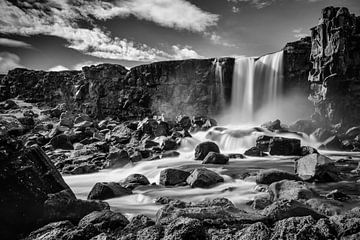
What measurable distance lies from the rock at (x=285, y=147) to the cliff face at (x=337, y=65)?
616 inches

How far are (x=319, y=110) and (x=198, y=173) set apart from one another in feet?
92.3

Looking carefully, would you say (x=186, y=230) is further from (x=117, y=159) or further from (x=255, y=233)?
(x=117, y=159)

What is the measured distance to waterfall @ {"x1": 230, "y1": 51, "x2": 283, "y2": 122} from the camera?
4031cm

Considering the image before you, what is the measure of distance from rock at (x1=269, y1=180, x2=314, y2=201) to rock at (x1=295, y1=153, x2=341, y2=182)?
320 cm

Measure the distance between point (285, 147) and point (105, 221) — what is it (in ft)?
59.2

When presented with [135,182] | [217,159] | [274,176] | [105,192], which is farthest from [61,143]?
[274,176]

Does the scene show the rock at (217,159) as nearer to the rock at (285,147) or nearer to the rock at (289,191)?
the rock at (285,147)

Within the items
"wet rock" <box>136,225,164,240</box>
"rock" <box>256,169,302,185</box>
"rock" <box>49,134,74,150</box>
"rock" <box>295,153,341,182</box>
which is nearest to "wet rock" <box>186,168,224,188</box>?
"rock" <box>256,169,302,185</box>

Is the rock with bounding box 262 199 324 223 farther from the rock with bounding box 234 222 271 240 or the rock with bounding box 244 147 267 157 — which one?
the rock with bounding box 244 147 267 157

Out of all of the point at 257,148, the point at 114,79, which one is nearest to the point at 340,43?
the point at 257,148

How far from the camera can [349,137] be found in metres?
28.2

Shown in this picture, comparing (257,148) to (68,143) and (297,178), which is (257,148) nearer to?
(297,178)

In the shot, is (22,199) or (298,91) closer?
(22,199)

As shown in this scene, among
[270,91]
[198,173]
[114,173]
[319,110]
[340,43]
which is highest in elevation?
[340,43]
